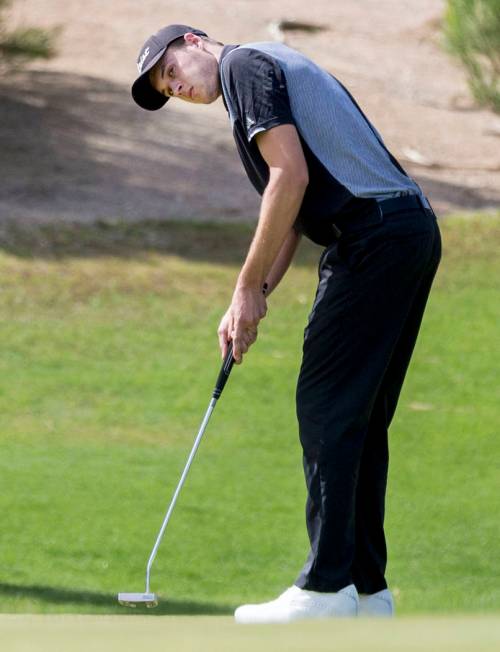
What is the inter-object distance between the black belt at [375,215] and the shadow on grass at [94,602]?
181cm

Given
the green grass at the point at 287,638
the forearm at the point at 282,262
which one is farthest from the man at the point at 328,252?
the green grass at the point at 287,638

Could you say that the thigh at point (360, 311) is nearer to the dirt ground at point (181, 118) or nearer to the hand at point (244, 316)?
the hand at point (244, 316)

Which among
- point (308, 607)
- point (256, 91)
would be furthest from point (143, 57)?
point (308, 607)

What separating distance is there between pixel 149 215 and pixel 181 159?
2.05 meters

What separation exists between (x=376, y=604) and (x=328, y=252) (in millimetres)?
1101

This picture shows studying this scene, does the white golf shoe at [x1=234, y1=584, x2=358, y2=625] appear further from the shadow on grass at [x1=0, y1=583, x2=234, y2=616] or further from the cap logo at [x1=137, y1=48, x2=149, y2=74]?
the cap logo at [x1=137, y1=48, x2=149, y2=74]

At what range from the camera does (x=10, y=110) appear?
17.3m

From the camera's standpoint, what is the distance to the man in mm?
3949

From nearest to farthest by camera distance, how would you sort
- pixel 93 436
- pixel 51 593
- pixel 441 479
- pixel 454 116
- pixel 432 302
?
pixel 51 593 < pixel 441 479 < pixel 93 436 < pixel 432 302 < pixel 454 116

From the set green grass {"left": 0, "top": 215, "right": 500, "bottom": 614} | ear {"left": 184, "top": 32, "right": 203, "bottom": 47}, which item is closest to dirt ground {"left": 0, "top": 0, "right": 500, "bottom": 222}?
green grass {"left": 0, "top": 215, "right": 500, "bottom": 614}

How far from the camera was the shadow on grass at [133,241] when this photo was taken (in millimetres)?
13273

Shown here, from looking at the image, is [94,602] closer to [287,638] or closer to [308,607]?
[308,607]

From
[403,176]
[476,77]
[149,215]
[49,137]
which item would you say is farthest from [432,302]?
[403,176]

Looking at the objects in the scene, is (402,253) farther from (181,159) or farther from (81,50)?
(81,50)
